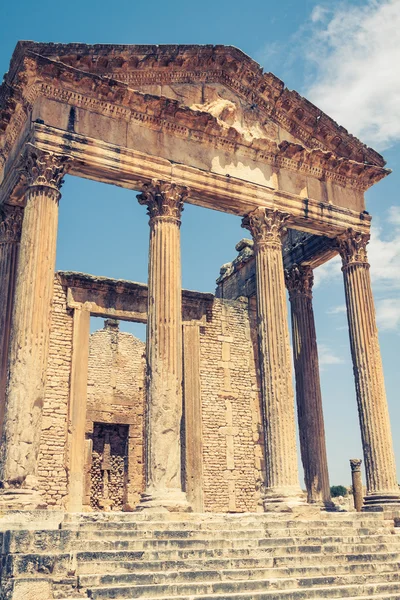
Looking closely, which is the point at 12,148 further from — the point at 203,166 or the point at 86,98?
the point at 203,166

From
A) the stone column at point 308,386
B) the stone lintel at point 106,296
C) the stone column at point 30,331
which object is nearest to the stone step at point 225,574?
the stone column at point 30,331

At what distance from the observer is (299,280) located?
707 inches

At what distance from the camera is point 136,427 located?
19578mm

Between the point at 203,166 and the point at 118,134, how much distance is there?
2095 millimetres

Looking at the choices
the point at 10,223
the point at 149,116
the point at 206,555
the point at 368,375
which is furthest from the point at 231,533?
the point at 149,116

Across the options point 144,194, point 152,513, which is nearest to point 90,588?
point 152,513

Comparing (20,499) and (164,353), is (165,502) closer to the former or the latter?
(20,499)

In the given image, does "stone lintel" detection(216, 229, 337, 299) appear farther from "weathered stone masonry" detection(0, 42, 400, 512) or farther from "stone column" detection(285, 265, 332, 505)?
"stone column" detection(285, 265, 332, 505)

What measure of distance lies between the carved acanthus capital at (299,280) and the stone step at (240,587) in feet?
29.9

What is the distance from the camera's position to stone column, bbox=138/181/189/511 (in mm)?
11797

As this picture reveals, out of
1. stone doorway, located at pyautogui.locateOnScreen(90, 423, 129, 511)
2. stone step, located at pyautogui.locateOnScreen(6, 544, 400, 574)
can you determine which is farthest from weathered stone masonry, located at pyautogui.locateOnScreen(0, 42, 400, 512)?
stone step, located at pyautogui.locateOnScreen(6, 544, 400, 574)

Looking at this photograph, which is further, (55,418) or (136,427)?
(136,427)

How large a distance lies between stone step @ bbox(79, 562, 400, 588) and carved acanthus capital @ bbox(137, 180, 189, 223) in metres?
7.35

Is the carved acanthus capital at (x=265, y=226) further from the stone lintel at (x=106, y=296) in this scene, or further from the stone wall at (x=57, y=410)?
the stone wall at (x=57, y=410)
